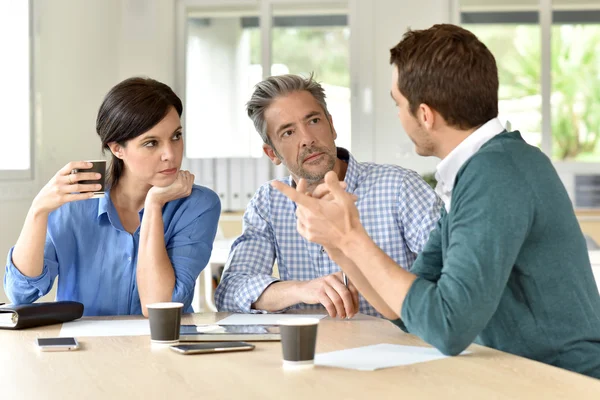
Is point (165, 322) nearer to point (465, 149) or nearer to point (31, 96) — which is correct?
point (465, 149)

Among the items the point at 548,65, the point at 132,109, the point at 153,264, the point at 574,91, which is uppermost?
the point at 548,65

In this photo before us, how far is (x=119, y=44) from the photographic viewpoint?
603 cm

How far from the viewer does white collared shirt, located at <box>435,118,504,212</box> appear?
1.52 meters

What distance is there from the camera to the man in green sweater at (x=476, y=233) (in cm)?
135

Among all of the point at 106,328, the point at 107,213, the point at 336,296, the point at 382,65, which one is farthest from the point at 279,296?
the point at 382,65

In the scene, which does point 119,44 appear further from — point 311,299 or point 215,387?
point 215,387

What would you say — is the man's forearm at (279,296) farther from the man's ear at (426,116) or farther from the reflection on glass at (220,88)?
the reflection on glass at (220,88)

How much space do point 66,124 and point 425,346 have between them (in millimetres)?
3825

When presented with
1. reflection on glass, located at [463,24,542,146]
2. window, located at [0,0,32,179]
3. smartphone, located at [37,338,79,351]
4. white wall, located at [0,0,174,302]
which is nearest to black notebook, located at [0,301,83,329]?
smartphone, located at [37,338,79,351]

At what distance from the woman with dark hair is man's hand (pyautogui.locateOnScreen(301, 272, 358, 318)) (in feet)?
1.43

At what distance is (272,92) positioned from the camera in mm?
2445

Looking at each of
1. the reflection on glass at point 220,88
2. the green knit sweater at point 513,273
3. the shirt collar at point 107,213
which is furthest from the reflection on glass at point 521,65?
the green knit sweater at point 513,273

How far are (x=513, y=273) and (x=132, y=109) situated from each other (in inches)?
47.6

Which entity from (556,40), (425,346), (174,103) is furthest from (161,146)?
(556,40)
